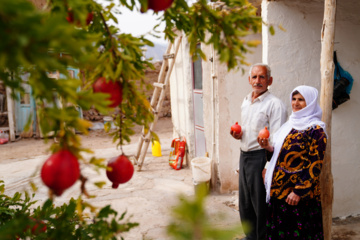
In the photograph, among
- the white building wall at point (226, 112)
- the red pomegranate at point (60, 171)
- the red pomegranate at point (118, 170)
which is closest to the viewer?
the red pomegranate at point (60, 171)

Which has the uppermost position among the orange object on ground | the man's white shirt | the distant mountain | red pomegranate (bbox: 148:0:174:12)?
the distant mountain

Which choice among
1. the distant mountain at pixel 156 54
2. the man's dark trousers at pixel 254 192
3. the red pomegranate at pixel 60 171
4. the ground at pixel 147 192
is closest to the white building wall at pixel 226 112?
the ground at pixel 147 192

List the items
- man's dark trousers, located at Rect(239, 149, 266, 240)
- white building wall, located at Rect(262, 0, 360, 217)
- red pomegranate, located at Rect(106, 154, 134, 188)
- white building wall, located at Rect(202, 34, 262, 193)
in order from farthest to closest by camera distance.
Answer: white building wall, located at Rect(202, 34, 262, 193) < white building wall, located at Rect(262, 0, 360, 217) < man's dark trousers, located at Rect(239, 149, 266, 240) < red pomegranate, located at Rect(106, 154, 134, 188)

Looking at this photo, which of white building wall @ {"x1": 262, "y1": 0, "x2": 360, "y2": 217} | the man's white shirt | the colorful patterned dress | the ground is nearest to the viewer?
the colorful patterned dress

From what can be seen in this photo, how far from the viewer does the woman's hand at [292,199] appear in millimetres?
2334

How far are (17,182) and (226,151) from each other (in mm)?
3895

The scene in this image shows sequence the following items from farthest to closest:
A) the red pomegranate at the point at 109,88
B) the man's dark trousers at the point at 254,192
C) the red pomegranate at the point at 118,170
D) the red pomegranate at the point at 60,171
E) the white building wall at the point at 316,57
→ the white building wall at the point at 316,57 → the man's dark trousers at the point at 254,192 → the red pomegranate at the point at 118,170 → the red pomegranate at the point at 109,88 → the red pomegranate at the point at 60,171

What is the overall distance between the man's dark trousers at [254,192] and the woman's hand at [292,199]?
55cm

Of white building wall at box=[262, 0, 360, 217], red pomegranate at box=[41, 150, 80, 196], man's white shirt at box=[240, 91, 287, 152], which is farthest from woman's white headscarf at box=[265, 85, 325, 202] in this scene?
red pomegranate at box=[41, 150, 80, 196]

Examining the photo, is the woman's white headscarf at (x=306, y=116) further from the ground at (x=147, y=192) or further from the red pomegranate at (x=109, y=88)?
the red pomegranate at (x=109, y=88)

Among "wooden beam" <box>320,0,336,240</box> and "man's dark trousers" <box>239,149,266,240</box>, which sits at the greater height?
"wooden beam" <box>320,0,336,240</box>

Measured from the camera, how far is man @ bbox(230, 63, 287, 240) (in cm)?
283

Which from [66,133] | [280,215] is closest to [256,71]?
[280,215]

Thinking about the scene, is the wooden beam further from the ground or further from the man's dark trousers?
the ground
